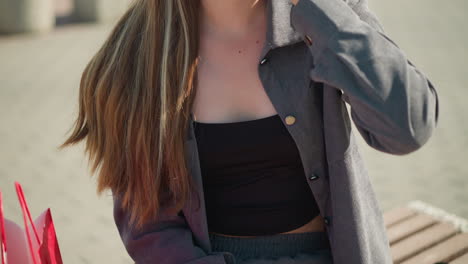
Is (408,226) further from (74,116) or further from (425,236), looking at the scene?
(74,116)

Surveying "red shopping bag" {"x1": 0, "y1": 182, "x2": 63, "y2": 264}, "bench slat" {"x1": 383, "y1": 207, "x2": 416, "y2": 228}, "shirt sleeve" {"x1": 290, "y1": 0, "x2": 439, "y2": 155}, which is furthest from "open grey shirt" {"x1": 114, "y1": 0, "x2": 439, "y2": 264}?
"bench slat" {"x1": 383, "y1": 207, "x2": 416, "y2": 228}

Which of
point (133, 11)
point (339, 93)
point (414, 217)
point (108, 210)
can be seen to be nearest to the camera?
point (339, 93)

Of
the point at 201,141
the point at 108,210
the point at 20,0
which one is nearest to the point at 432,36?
the point at 108,210

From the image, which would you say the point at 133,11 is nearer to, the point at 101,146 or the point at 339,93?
the point at 101,146

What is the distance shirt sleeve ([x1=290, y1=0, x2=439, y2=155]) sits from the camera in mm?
1578

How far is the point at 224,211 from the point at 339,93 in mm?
570

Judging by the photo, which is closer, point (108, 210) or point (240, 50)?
point (240, 50)

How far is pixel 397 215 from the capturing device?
3.09 meters

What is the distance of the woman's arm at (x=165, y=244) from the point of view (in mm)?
1974

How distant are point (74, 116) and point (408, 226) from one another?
3.44 m

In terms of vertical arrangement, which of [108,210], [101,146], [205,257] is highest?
[101,146]

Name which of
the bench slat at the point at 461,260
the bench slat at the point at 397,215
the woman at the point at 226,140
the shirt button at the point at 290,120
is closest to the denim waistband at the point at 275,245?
the woman at the point at 226,140

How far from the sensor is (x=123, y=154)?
2076mm

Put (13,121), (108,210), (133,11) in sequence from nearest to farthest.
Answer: (133,11), (108,210), (13,121)
